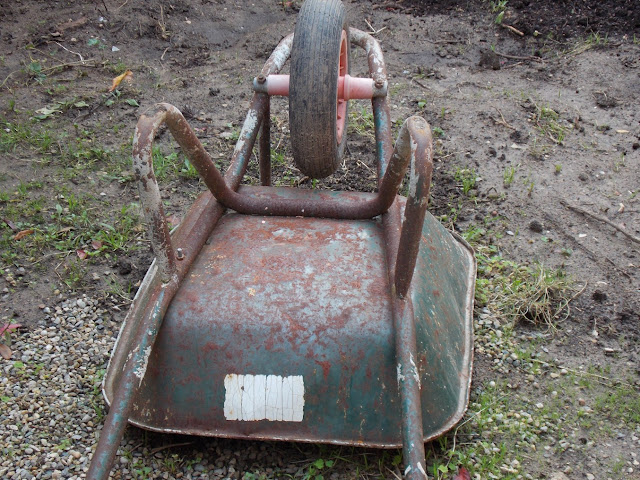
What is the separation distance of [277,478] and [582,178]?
2.59 m

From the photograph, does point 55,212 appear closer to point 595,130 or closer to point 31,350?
point 31,350

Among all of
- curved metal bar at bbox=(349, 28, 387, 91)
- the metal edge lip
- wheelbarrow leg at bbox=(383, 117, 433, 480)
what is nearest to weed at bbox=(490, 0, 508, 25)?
curved metal bar at bbox=(349, 28, 387, 91)

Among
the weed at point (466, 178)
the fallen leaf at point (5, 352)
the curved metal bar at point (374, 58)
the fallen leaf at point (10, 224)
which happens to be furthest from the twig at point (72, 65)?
the weed at point (466, 178)

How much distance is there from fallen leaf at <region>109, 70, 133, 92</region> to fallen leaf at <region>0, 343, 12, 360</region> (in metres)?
2.39

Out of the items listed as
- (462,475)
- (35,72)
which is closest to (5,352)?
(462,475)

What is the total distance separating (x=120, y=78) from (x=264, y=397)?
3.32m

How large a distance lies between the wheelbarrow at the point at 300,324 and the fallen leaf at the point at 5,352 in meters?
0.56

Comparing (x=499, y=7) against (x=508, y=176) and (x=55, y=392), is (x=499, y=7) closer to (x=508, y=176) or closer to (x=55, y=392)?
(x=508, y=176)

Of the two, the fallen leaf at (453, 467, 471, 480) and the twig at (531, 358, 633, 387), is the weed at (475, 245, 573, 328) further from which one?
the fallen leaf at (453, 467, 471, 480)

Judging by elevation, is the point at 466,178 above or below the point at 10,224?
above

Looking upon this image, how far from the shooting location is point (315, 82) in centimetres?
259

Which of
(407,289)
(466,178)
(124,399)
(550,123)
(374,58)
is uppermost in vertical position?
(374,58)

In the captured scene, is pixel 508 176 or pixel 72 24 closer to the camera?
pixel 508 176

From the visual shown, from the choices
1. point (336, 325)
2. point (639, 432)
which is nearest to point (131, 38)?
point (336, 325)
